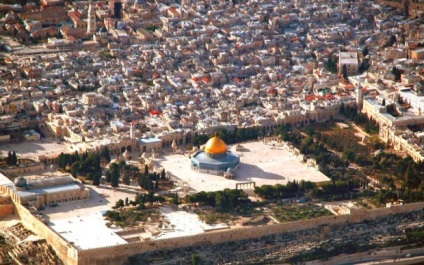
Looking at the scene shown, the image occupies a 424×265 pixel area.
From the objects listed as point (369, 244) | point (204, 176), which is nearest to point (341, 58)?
point (204, 176)

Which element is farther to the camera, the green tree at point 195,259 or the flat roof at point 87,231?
the flat roof at point 87,231

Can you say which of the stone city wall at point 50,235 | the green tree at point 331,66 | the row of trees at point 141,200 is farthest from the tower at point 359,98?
the stone city wall at point 50,235

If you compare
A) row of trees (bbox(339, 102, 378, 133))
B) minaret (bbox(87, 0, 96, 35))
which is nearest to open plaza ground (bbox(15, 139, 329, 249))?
row of trees (bbox(339, 102, 378, 133))

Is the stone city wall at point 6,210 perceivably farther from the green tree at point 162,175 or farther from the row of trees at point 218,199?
the row of trees at point 218,199

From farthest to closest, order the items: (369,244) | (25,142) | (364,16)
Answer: (364,16) < (25,142) < (369,244)

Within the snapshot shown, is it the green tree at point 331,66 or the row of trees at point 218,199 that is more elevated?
the green tree at point 331,66

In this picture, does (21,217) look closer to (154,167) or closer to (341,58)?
(154,167)
